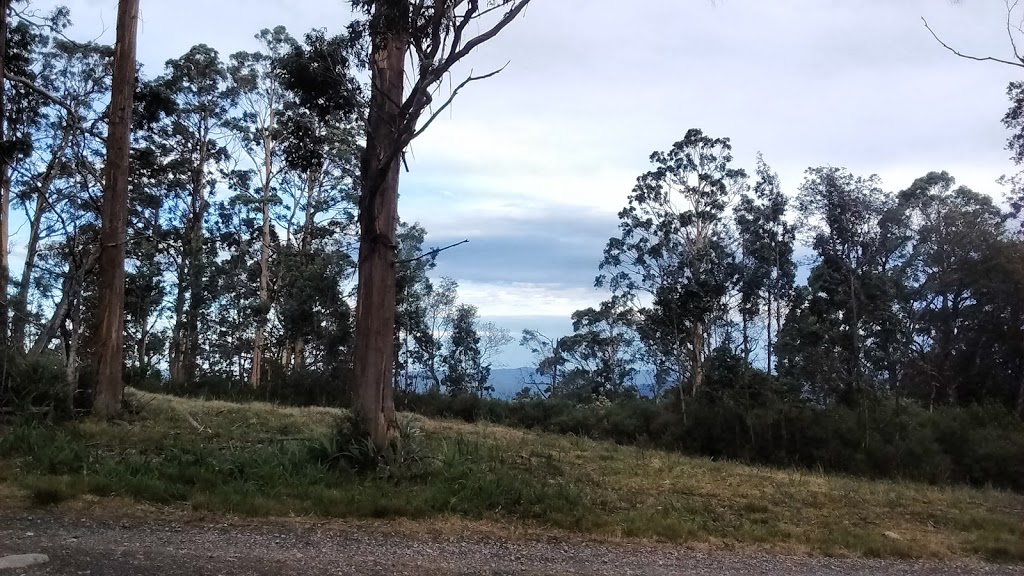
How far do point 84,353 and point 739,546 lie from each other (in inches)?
445

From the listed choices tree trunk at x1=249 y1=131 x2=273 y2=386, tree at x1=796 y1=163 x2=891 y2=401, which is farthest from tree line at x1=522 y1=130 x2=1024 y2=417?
tree trunk at x1=249 y1=131 x2=273 y2=386

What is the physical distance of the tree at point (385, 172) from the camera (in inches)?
326

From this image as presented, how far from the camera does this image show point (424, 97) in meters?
8.34

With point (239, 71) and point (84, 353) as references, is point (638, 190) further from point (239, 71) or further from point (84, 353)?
point (84, 353)

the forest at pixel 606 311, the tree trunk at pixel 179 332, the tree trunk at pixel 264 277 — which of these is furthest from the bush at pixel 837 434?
the tree trunk at pixel 179 332

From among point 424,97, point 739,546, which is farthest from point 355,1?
point 739,546

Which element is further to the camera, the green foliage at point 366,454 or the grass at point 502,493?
the green foliage at point 366,454

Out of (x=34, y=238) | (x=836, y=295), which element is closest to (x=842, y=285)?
(x=836, y=295)

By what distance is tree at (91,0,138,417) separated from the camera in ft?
37.8

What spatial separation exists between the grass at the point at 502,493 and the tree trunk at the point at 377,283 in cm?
66

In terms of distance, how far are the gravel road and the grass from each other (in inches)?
16.9

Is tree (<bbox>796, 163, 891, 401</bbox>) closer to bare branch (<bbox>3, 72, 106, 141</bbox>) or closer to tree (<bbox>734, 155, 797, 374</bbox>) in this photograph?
tree (<bbox>734, 155, 797, 374</bbox>)

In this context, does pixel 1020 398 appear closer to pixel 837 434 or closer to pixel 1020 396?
pixel 1020 396

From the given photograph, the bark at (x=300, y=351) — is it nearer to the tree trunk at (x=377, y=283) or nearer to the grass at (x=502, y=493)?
the grass at (x=502, y=493)
